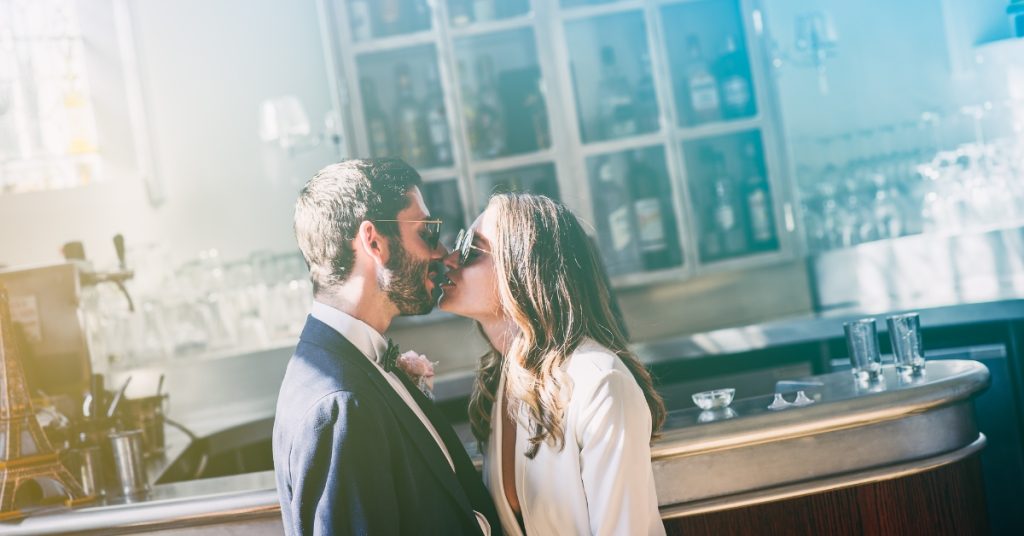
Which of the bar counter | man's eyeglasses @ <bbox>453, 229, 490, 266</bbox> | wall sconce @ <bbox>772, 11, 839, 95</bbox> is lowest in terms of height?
the bar counter

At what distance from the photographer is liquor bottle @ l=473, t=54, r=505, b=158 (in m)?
4.12

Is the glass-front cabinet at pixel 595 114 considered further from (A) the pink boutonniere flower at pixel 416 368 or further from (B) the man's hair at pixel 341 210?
(B) the man's hair at pixel 341 210

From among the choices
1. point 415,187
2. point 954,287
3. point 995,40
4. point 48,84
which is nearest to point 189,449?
point 415,187

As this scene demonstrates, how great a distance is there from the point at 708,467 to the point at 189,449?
191 cm

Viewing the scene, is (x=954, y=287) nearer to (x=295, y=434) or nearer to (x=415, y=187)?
(x=415, y=187)

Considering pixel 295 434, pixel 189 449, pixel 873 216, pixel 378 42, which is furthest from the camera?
pixel 873 216

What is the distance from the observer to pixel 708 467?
1913mm

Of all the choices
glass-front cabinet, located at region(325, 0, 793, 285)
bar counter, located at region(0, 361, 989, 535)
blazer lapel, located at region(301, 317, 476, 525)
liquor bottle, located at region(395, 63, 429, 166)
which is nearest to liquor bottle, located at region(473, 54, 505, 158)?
glass-front cabinet, located at region(325, 0, 793, 285)

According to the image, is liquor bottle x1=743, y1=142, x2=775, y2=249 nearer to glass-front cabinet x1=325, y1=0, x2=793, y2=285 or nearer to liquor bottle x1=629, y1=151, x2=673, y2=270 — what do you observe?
glass-front cabinet x1=325, y1=0, x2=793, y2=285

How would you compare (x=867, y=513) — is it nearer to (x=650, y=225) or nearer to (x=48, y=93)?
(x=650, y=225)

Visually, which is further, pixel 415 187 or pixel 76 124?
pixel 76 124

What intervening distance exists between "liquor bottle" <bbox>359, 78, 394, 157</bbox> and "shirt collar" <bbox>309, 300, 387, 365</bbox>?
244cm

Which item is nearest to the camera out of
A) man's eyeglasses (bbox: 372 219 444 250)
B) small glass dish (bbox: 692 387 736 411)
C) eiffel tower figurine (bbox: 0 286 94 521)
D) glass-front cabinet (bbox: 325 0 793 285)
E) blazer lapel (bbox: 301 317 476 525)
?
blazer lapel (bbox: 301 317 476 525)

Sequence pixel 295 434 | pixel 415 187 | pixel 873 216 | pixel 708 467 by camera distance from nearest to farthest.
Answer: pixel 295 434, pixel 415 187, pixel 708 467, pixel 873 216
